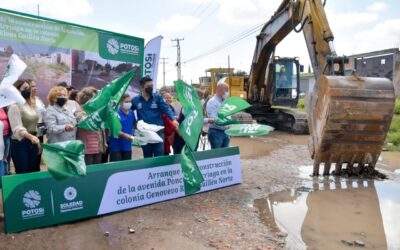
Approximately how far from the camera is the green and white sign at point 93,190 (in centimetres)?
413

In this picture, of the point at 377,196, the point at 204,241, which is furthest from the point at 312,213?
the point at 204,241

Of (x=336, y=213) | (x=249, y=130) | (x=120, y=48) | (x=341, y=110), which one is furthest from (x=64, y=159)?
(x=341, y=110)

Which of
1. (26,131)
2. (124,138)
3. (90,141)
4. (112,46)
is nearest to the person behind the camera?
(26,131)

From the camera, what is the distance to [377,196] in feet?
20.0

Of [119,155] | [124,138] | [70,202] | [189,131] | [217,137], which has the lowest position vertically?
[70,202]

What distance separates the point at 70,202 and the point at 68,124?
3.02ft

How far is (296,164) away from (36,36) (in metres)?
5.63

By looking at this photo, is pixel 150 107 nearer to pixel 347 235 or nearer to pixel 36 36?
pixel 36 36

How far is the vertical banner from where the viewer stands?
7.55 metres

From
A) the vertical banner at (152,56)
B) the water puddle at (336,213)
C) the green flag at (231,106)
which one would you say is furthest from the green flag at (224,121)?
the vertical banner at (152,56)

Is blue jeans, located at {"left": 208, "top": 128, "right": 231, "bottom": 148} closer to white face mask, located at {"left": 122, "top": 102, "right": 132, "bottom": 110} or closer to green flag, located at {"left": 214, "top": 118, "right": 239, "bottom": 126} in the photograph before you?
green flag, located at {"left": 214, "top": 118, "right": 239, "bottom": 126}

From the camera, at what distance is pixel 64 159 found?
13.3ft

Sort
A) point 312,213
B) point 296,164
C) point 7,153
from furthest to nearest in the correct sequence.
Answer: point 296,164 → point 312,213 → point 7,153

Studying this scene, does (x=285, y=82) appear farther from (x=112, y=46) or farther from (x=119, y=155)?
(x=119, y=155)
